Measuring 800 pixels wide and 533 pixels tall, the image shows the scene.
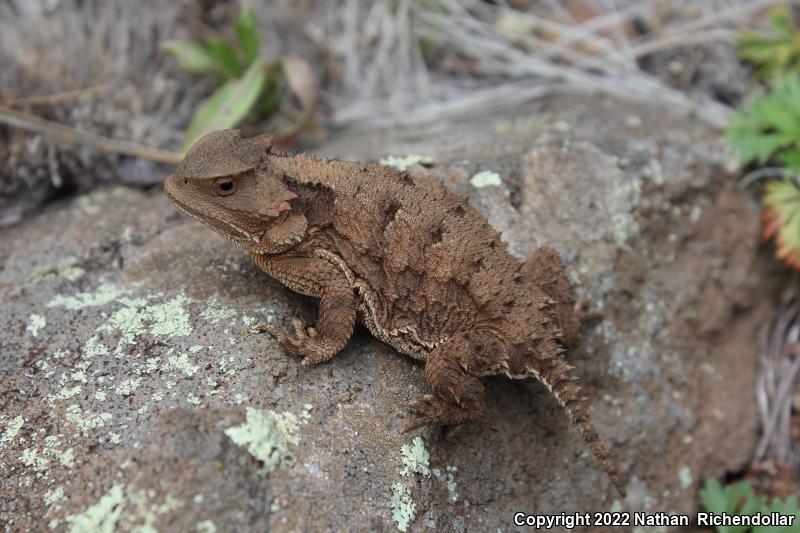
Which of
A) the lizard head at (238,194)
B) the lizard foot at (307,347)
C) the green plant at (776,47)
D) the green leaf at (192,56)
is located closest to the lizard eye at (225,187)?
the lizard head at (238,194)

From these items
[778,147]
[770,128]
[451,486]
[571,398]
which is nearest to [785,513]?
[571,398]

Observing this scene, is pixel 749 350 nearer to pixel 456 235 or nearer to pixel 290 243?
pixel 456 235

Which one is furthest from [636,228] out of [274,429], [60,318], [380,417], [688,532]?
[60,318]

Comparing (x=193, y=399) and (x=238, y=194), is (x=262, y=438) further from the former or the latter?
(x=238, y=194)

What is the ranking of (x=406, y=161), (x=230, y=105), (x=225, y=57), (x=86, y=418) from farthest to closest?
(x=225, y=57) → (x=230, y=105) → (x=406, y=161) → (x=86, y=418)

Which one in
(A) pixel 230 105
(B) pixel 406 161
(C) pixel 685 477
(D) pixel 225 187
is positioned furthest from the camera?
(A) pixel 230 105

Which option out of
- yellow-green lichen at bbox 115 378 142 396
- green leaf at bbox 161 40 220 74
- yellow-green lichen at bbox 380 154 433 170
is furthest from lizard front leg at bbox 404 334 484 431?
green leaf at bbox 161 40 220 74

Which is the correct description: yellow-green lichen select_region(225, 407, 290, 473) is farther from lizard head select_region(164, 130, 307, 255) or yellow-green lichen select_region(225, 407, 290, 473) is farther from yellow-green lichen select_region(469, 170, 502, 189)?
yellow-green lichen select_region(469, 170, 502, 189)

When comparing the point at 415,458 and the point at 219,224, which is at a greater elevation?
the point at 219,224
